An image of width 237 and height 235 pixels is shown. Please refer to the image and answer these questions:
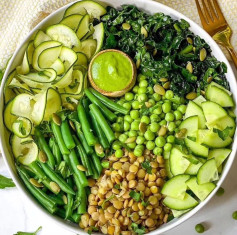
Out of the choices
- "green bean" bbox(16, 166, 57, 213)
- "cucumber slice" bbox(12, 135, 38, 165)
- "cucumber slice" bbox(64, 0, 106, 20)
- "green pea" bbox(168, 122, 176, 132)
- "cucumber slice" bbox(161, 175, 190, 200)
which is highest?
"cucumber slice" bbox(64, 0, 106, 20)

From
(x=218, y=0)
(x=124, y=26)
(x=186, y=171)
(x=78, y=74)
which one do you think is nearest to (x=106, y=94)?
(x=78, y=74)

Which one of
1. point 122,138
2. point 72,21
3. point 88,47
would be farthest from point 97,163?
point 72,21

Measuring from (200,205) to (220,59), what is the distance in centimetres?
108

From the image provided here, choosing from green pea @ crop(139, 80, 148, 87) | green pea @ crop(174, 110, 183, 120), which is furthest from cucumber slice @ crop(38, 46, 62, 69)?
green pea @ crop(174, 110, 183, 120)

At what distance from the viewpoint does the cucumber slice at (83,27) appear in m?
4.18

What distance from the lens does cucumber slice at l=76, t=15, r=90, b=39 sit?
418 centimetres

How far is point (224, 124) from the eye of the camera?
3828 millimetres

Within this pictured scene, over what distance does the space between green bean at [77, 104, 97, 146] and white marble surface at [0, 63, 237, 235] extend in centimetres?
86

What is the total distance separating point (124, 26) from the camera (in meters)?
4.16

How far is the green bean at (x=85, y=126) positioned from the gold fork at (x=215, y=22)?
117 centimetres

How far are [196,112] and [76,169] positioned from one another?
38.4 inches

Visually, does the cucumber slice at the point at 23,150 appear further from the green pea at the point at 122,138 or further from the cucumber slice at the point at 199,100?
the cucumber slice at the point at 199,100

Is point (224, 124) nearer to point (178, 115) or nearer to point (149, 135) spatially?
point (178, 115)

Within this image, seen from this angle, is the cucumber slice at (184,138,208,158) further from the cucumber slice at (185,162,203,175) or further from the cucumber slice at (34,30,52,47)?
the cucumber slice at (34,30,52,47)
